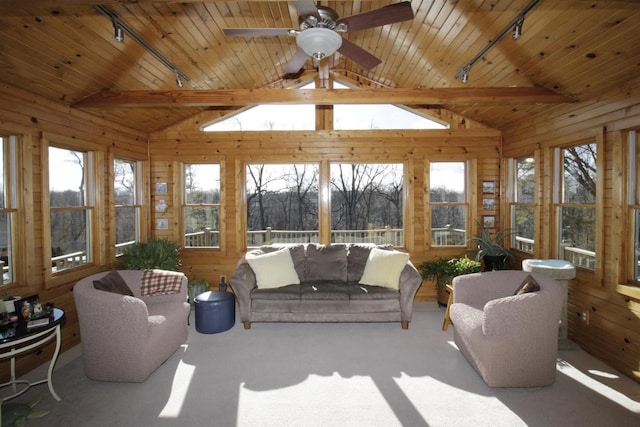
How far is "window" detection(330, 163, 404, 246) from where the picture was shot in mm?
5441

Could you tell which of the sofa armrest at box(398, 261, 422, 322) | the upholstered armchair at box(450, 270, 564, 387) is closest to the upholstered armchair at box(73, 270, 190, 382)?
Result: the sofa armrest at box(398, 261, 422, 322)

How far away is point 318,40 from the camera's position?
215cm

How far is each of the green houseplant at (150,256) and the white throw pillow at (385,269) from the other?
269 cm

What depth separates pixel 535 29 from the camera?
9.14ft

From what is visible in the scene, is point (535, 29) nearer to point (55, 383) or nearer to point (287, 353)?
point (287, 353)

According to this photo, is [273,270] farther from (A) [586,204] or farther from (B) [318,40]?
(A) [586,204]

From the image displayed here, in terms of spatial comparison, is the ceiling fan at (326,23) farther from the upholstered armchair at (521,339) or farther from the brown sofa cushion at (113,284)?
the brown sofa cushion at (113,284)

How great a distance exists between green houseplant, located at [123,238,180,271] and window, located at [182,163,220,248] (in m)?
0.70

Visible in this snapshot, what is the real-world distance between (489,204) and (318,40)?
4250mm

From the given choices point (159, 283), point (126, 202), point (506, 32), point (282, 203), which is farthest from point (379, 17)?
point (126, 202)

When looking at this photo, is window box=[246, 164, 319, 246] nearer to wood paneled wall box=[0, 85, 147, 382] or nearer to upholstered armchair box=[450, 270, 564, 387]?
wood paneled wall box=[0, 85, 147, 382]

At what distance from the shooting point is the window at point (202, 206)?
17.8 feet

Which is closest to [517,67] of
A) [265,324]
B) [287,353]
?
[287,353]

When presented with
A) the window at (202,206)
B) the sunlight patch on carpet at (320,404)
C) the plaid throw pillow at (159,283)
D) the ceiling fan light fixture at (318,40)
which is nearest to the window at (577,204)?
the sunlight patch on carpet at (320,404)
